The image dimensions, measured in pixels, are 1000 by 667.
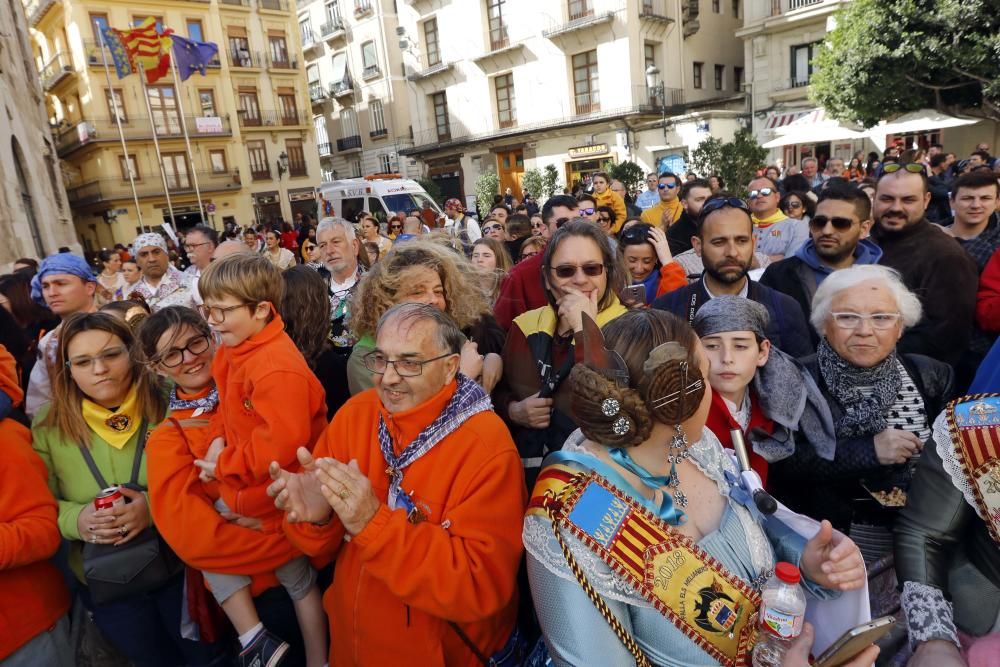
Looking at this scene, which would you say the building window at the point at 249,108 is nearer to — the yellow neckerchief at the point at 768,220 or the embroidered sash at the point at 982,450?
the yellow neckerchief at the point at 768,220

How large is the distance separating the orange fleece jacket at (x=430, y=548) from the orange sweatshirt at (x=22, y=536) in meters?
1.09

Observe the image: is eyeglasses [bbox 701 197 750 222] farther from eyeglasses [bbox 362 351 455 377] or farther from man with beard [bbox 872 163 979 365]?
eyeglasses [bbox 362 351 455 377]

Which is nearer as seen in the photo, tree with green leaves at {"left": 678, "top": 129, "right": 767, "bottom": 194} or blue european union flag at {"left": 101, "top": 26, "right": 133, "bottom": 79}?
tree with green leaves at {"left": 678, "top": 129, "right": 767, "bottom": 194}

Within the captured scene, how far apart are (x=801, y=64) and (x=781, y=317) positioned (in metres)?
23.5

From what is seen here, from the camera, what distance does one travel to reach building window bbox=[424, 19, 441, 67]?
1159 inches

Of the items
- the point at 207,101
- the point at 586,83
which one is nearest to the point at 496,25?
the point at 586,83

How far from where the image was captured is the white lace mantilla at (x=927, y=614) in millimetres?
1697

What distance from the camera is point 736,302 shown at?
2320 millimetres

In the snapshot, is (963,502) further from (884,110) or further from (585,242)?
(884,110)

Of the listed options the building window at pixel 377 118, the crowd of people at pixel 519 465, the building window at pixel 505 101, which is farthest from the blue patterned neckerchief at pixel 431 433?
the building window at pixel 377 118

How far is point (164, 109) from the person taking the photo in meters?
30.1

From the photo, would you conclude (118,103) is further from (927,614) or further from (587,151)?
(927,614)

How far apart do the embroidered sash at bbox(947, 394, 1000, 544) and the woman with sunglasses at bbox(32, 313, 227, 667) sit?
112 inches

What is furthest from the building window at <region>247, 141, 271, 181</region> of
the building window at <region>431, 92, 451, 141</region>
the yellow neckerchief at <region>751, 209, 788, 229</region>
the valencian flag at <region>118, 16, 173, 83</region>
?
the yellow neckerchief at <region>751, 209, 788, 229</region>
